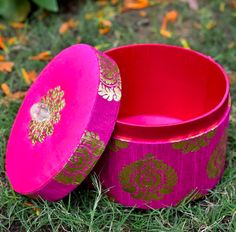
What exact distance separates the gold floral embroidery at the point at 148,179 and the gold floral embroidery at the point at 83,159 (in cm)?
11

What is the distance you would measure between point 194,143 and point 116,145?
0.68 feet

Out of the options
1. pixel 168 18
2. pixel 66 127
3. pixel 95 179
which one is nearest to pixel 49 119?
pixel 66 127

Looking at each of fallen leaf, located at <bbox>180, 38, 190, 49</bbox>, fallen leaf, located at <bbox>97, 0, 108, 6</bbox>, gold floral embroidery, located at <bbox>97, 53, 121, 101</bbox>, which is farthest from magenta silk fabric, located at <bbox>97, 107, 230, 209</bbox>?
fallen leaf, located at <bbox>97, 0, 108, 6</bbox>

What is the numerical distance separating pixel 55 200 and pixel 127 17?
133cm

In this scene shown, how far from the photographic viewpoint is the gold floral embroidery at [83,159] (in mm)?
1448

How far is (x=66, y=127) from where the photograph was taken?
1506 millimetres

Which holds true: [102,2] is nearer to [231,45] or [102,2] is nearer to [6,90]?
[231,45]

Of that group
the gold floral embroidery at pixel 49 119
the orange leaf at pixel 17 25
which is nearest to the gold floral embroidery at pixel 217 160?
the gold floral embroidery at pixel 49 119

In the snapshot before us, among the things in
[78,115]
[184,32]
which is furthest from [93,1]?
[78,115]

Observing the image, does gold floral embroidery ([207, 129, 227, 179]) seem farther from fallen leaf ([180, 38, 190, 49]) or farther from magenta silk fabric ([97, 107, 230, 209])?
fallen leaf ([180, 38, 190, 49])

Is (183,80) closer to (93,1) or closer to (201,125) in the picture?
(201,125)

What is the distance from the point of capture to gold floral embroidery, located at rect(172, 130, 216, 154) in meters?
1.49

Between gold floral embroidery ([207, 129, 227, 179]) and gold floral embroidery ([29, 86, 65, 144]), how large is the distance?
44cm

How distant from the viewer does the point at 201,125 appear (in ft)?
4.93
